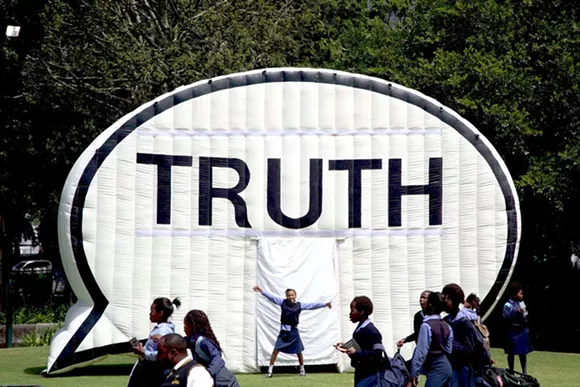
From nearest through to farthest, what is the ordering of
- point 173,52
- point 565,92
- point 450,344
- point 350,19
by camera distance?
point 450,344, point 565,92, point 173,52, point 350,19

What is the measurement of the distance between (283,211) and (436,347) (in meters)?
8.30

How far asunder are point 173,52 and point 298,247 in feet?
30.0

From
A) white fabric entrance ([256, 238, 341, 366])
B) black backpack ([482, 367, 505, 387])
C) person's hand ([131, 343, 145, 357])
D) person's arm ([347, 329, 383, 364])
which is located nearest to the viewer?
person's hand ([131, 343, 145, 357])

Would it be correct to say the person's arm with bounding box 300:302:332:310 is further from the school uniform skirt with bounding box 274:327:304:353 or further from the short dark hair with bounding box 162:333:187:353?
the short dark hair with bounding box 162:333:187:353

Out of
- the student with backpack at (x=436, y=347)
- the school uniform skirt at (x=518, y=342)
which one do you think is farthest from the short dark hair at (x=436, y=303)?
the school uniform skirt at (x=518, y=342)

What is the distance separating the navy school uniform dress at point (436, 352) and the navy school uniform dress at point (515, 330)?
642cm

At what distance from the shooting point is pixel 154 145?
18375 mm

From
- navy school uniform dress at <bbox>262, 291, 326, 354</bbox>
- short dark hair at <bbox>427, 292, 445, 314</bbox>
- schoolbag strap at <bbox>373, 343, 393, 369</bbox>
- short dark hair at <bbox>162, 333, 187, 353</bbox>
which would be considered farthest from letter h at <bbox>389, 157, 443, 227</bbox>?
short dark hair at <bbox>162, 333, 187, 353</bbox>

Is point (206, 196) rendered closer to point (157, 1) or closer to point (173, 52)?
point (173, 52)

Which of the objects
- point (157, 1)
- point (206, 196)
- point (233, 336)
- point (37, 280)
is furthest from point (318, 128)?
point (37, 280)

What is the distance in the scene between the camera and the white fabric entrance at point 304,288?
18281 millimetres

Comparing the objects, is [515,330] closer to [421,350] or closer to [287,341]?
[287,341]

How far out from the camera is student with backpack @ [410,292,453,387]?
10414 mm

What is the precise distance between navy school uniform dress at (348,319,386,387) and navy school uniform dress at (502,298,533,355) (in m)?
7.03
